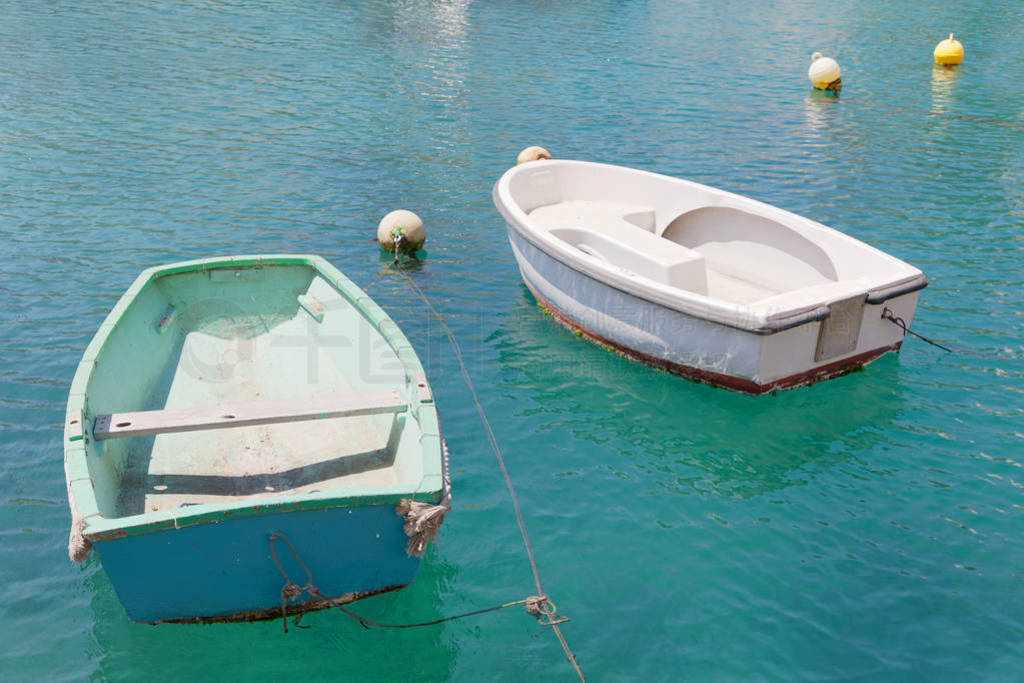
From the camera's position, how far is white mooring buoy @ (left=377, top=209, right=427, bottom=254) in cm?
1198

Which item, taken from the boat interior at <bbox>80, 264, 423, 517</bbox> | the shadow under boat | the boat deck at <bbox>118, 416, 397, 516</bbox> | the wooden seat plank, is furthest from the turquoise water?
the wooden seat plank

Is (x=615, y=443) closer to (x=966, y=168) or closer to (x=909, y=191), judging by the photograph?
(x=909, y=191)

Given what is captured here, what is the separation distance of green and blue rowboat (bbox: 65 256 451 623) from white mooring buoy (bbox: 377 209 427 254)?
296 cm

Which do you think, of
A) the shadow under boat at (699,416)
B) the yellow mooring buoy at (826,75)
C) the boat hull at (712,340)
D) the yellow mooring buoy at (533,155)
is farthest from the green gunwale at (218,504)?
the yellow mooring buoy at (826,75)

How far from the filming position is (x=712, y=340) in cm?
857

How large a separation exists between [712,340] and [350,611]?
4445 mm

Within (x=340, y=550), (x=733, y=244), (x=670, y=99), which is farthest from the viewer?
(x=670, y=99)

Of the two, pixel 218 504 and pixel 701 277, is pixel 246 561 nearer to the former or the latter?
pixel 218 504

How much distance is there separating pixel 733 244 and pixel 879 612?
5.57 meters

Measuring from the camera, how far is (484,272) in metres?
11.9

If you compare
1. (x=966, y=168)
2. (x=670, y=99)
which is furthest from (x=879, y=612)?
(x=670, y=99)

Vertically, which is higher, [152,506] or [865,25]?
[865,25]

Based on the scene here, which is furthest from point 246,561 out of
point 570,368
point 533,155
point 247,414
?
point 533,155

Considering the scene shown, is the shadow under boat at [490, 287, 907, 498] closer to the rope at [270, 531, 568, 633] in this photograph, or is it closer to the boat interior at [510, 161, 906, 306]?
the boat interior at [510, 161, 906, 306]
